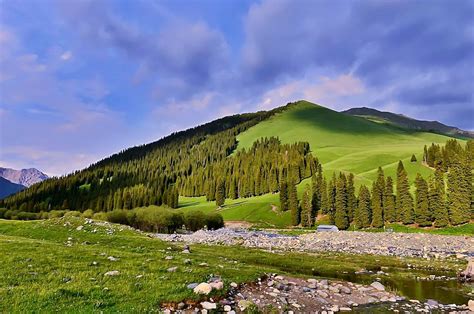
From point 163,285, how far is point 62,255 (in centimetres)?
1069

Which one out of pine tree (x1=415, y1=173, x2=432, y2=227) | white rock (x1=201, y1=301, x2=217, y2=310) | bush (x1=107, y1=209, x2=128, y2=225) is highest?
pine tree (x1=415, y1=173, x2=432, y2=227)

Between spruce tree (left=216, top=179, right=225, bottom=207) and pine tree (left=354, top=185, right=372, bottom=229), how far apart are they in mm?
73361

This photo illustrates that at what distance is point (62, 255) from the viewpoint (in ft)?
75.4

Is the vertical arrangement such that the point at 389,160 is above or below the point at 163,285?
above

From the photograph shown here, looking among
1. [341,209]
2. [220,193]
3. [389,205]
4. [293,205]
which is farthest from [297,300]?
[220,193]

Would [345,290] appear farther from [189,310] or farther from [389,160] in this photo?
[389,160]

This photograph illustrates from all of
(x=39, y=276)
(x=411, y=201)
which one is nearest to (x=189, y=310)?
(x=39, y=276)

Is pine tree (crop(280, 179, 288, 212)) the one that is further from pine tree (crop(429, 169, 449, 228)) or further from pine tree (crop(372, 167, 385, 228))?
pine tree (crop(429, 169, 449, 228))

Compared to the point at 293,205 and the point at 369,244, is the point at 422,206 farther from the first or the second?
the point at 369,244

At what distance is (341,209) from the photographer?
359 ft

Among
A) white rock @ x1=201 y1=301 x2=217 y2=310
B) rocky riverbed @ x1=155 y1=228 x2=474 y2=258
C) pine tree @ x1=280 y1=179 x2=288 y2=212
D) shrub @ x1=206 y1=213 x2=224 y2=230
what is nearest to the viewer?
white rock @ x1=201 y1=301 x2=217 y2=310

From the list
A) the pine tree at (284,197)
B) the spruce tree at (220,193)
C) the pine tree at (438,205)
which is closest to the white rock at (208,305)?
the pine tree at (438,205)

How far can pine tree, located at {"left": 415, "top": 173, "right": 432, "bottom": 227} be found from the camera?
93562 millimetres

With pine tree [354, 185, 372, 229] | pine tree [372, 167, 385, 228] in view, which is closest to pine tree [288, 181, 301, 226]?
pine tree [354, 185, 372, 229]
